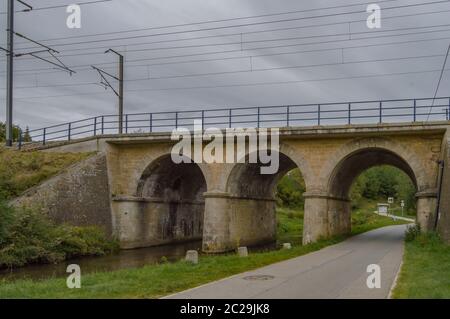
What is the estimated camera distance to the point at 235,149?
26.7 meters

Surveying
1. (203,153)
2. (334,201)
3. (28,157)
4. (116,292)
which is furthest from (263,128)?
(116,292)

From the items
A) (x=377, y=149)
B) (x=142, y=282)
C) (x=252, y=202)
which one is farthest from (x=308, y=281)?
(x=252, y=202)

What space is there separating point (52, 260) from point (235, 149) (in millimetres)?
10639

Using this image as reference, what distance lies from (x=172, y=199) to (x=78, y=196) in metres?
7.78

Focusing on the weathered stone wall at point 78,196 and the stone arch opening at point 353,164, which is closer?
the weathered stone wall at point 78,196

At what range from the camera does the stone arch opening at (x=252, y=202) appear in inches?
1098

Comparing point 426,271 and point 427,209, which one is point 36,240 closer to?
point 426,271

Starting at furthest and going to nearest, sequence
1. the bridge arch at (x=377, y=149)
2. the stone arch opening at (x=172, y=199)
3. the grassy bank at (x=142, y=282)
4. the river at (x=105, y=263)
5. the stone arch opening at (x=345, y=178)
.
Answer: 1. the stone arch opening at (x=172, y=199)
2. the stone arch opening at (x=345, y=178)
3. the bridge arch at (x=377, y=149)
4. the river at (x=105, y=263)
5. the grassy bank at (x=142, y=282)

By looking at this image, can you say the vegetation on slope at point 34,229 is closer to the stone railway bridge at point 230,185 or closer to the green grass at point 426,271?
the stone railway bridge at point 230,185

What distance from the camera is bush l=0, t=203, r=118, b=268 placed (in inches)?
789

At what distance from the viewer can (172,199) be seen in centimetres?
3297

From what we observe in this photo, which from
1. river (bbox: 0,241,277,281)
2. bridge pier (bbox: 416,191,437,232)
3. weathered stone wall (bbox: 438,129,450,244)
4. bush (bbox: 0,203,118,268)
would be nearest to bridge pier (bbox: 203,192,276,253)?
river (bbox: 0,241,277,281)

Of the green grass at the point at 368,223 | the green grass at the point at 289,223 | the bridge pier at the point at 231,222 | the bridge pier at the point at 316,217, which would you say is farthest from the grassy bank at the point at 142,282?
the green grass at the point at 289,223

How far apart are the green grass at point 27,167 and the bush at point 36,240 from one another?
327 cm
